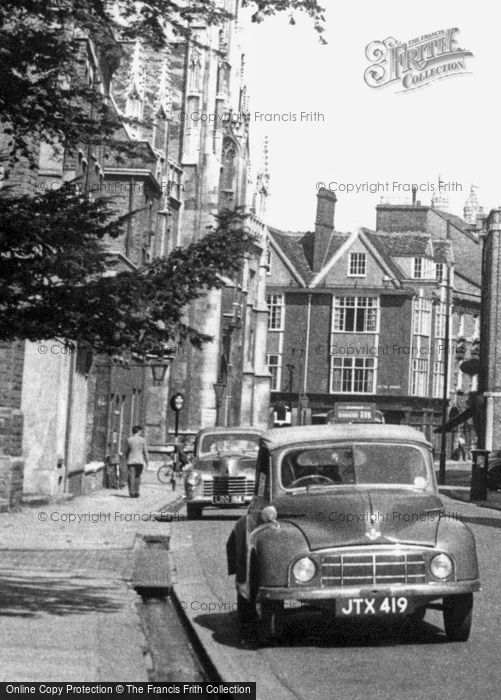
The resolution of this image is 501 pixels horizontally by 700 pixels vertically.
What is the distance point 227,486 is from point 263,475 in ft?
51.8

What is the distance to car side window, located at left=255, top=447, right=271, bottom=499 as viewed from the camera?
11367 mm

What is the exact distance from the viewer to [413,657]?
31.7 ft

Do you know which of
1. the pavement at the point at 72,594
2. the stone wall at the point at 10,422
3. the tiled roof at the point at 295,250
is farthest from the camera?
the tiled roof at the point at 295,250

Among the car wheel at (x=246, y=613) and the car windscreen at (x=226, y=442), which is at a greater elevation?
the car windscreen at (x=226, y=442)

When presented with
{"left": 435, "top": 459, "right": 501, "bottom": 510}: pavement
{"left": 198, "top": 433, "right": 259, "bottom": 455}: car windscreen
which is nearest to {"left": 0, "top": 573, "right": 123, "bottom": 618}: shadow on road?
{"left": 198, "top": 433, "right": 259, "bottom": 455}: car windscreen

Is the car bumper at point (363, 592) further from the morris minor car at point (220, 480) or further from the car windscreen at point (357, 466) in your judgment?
the morris minor car at point (220, 480)

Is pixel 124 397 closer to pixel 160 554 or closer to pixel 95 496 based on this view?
A: pixel 95 496

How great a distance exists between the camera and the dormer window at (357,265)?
3452 inches

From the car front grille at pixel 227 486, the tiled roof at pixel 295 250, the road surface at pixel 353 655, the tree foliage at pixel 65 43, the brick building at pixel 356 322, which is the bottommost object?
the road surface at pixel 353 655

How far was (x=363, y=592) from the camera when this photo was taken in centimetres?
1001

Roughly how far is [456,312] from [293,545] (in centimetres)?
8346

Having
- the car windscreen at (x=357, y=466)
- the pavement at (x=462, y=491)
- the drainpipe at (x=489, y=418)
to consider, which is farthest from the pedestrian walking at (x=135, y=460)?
the drainpipe at (x=489, y=418)

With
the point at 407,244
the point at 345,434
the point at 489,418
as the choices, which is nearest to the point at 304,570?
the point at 345,434

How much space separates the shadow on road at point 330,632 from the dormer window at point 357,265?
75.9 m
